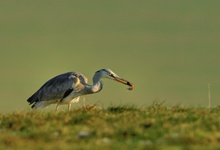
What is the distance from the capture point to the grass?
912cm

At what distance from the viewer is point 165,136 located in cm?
970

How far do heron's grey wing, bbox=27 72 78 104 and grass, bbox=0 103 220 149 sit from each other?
10.4ft

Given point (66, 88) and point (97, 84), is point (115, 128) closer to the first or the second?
point (66, 88)

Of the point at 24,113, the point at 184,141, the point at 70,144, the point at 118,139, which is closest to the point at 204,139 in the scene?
the point at 184,141

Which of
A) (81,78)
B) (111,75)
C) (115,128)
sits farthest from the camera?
(111,75)

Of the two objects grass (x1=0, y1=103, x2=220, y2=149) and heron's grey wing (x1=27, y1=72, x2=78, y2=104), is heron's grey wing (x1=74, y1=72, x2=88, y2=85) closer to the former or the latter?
heron's grey wing (x1=27, y1=72, x2=78, y2=104)

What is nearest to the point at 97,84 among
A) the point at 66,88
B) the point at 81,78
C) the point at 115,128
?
the point at 81,78

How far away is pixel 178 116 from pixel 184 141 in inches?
111

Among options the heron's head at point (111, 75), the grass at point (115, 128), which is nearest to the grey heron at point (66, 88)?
the heron's head at point (111, 75)

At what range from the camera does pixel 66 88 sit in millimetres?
16797

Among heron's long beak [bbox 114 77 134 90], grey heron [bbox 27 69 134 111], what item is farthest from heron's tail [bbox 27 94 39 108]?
heron's long beak [bbox 114 77 134 90]

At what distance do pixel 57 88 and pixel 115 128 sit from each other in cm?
655

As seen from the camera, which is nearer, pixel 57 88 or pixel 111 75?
pixel 57 88

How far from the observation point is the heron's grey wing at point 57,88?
16828 mm
